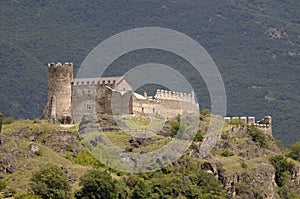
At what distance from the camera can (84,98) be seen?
9244 centimetres

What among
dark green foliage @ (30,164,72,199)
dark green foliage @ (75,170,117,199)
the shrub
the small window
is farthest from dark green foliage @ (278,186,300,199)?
dark green foliage @ (30,164,72,199)

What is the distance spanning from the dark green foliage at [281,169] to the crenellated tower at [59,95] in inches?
650

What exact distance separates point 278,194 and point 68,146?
1712 cm

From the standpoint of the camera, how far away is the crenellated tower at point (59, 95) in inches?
3590

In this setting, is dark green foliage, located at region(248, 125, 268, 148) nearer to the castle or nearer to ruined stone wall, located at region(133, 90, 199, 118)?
ruined stone wall, located at region(133, 90, 199, 118)

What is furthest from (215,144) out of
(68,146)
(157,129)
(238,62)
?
(238,62)

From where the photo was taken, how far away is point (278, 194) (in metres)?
92.1

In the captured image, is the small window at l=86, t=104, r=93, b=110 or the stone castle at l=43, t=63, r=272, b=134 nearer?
the stone castle at l=43, t=63, r=272, b=134

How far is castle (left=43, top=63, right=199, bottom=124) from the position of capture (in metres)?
91.4

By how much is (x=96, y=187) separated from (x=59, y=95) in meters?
15.6

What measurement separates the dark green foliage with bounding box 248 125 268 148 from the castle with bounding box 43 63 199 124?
346 inches

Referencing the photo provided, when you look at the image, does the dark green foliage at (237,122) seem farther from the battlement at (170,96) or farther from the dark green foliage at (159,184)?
the dark green foliage at (159,184)

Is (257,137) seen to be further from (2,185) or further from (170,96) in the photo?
(2,185)

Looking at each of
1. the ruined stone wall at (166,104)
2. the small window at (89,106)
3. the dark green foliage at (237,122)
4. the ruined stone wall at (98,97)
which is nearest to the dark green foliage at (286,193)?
the dark green foliage at (237,122)
